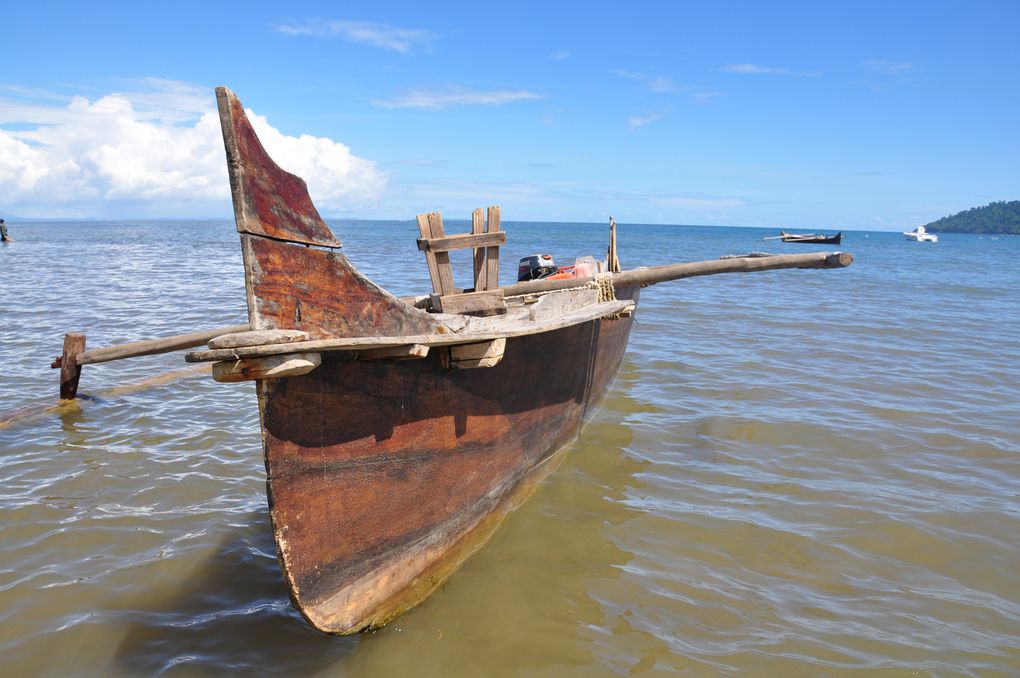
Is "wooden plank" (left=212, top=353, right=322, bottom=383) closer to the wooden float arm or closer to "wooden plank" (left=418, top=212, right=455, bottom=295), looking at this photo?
"wooden plank" (left=418, top=212, right=455, bottom=295)

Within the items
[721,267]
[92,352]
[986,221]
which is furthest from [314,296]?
[986,221]

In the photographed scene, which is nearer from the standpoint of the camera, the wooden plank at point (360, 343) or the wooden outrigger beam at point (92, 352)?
the wooden plank at point (360, 343)

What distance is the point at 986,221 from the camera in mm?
132500

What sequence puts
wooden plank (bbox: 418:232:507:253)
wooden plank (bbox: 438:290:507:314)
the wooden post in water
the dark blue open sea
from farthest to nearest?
the wooden post in water < wooden plank (bbox: 438:290:507:314) < wooden plank (bbox: 418:232:507:253) < the dark blue open sea

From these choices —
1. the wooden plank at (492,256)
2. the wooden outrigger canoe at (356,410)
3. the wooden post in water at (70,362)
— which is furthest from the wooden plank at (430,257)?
the wooden post in water at (70,362)

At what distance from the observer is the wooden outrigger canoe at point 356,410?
254 cm

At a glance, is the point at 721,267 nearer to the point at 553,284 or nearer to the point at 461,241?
the point at 553,284

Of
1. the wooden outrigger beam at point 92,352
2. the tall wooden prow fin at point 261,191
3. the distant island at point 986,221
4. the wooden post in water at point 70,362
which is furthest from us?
the distant island at point 986,221

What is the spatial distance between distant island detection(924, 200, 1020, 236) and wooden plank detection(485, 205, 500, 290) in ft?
515

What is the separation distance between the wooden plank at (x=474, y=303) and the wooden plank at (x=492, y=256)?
17cm

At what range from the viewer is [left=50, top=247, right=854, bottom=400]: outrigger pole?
579 centimetres

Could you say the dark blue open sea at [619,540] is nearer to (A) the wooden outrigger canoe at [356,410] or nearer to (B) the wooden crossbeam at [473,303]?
(A) the wooden outrigger canoe at [356,410]

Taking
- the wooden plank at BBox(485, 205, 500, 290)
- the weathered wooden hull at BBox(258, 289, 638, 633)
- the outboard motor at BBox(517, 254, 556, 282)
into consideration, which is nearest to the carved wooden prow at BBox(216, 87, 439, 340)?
the weathered wooden hull at BBox(258, 289, 638, 633)

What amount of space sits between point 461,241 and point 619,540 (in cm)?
292
